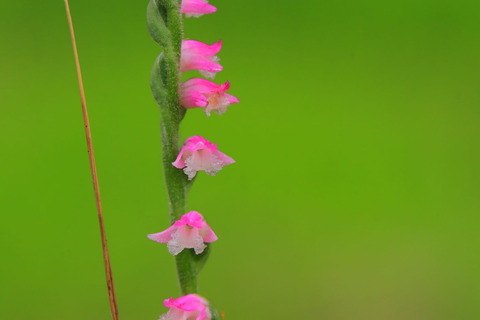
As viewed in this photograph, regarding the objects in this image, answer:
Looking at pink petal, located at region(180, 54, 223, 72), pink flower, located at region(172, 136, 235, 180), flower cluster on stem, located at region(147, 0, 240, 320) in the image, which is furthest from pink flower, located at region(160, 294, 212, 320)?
pink petal, located at region(180, 54, 223, 72)

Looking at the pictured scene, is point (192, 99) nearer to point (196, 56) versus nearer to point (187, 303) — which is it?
point (196, 56)

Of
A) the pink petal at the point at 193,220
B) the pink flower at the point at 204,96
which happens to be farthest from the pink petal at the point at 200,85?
the pink petal at the point at 193,220

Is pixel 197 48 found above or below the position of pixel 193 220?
above

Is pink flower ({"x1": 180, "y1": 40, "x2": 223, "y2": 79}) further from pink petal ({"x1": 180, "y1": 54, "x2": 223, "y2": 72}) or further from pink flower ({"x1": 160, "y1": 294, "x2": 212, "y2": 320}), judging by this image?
pink flower ({"x1": 160, "y1": 294, "x2": 212, "y2": 320})

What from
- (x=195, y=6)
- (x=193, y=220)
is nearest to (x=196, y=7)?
(x=195, y=6)

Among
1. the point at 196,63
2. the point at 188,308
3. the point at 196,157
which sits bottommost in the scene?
the point at 188,308

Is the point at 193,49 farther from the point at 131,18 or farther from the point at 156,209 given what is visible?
the point at 131,18
